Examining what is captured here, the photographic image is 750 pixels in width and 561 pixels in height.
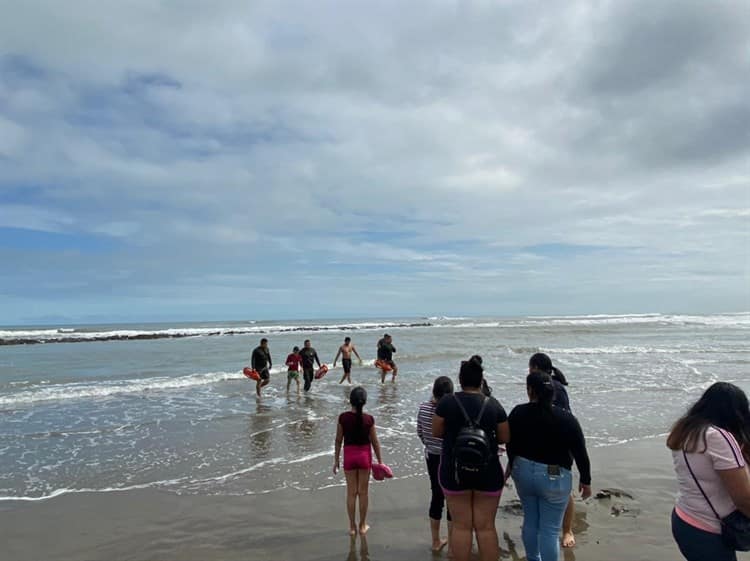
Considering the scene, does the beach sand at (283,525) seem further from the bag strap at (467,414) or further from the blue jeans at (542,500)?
the bag strap at (467,414)

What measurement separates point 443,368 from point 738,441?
18.7 metres

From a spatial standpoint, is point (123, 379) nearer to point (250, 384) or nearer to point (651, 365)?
point (250, 384)

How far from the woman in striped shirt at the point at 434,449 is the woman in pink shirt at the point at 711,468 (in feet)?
6.89

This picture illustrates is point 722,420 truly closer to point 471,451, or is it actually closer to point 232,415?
point 471,451

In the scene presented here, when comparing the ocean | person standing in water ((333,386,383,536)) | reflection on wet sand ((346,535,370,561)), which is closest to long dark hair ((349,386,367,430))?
person standing in water ((333,386,383,536))

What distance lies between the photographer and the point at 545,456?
3697 mm

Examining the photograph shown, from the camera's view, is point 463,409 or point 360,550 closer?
point 463,409

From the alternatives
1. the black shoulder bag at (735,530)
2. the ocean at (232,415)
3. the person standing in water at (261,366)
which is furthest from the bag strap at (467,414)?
the person standing in water at (261,366)

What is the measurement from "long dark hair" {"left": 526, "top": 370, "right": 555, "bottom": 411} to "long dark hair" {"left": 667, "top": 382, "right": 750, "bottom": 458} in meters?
0.94

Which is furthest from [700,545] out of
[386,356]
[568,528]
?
[386,356]

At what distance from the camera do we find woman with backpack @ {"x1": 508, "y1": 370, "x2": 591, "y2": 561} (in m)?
3.70

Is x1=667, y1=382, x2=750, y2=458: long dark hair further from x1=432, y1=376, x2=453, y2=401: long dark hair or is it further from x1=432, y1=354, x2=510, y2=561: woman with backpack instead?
x1=432, y1=376, x2=453, y2=401: long dark hair

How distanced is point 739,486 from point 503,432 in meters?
1.50

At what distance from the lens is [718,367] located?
18.9m
